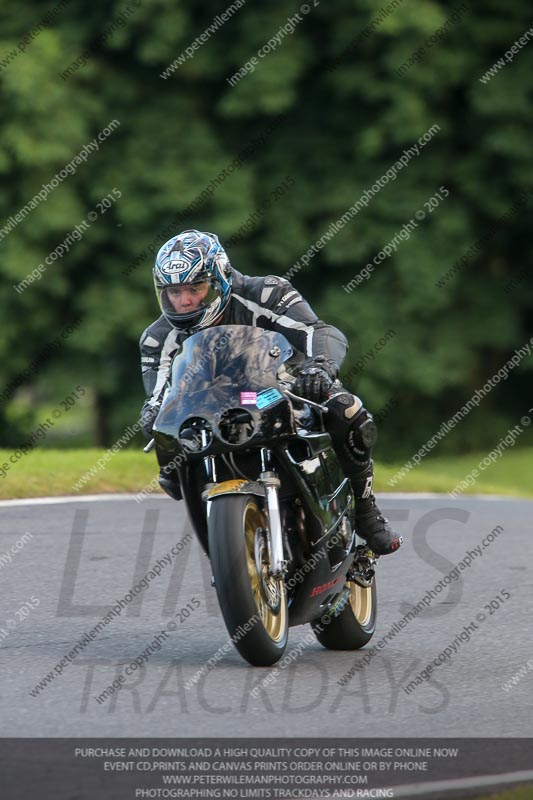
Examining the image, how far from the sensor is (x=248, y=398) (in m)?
5.89

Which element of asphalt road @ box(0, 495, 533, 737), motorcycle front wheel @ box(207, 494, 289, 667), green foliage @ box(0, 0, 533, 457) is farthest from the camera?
green foliage @ box(0, 0, 533, 457)

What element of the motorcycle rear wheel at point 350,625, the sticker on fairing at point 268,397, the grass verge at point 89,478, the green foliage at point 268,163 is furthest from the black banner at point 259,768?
the green foliage at point 268,163

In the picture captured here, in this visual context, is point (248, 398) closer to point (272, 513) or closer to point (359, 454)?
point (272, 513)

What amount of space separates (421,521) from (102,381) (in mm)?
11955

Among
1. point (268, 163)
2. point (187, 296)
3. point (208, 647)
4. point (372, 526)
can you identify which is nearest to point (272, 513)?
point (187, 296)

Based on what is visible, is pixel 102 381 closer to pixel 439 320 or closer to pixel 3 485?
pixel 439 320

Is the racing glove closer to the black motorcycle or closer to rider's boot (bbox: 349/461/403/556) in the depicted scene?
the black motorcycle

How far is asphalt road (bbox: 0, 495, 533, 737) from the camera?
5.41m

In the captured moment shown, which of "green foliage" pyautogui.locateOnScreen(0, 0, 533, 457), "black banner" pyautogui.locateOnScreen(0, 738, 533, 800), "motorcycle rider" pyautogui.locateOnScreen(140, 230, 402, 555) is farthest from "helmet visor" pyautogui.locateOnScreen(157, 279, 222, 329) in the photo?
"green foliage" pyautogui.locateOnScreen(0, 0, 533, 457)

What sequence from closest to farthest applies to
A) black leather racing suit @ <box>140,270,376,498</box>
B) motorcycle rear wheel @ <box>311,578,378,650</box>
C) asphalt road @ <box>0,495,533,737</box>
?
asphalt road @ <box>0,495,533,737</box>, black leather racing suit @ <box>140,270,376,498</box>, motorcycle rear wheel @ <box>311,578,378,650</box>

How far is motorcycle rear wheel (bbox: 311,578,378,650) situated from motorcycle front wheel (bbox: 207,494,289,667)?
758mm

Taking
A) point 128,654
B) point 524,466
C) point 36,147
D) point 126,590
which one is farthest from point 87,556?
point 524,466

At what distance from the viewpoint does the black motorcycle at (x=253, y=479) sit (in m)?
5.73

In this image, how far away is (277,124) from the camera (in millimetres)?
23219
